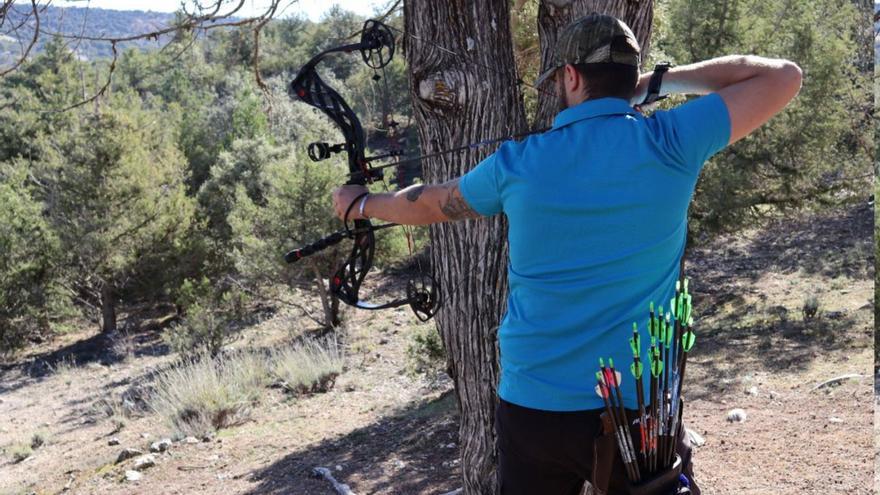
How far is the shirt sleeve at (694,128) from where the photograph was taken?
1912mm

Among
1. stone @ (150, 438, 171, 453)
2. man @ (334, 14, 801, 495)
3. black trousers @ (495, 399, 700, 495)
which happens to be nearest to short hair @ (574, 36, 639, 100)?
man @ (334, 14, 801, 495)

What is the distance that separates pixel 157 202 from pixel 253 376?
10072 mm

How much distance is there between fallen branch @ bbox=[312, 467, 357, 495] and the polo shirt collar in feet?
12.8

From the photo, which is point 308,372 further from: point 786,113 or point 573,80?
point 573,80

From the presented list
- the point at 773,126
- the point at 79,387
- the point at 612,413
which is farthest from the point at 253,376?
the point at 612,413

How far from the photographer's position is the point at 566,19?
323 cm

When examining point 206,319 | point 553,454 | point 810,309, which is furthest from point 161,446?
point 206,319

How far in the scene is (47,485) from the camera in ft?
25.3

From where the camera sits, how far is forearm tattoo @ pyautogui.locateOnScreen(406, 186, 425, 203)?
2.26 m

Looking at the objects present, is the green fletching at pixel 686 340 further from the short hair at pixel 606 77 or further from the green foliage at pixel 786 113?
the green foliage at pixel 786 113

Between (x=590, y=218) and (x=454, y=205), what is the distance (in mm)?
403

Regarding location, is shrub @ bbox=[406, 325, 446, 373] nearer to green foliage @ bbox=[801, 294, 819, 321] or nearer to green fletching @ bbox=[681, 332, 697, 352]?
green foliage @ bbox=[801, 294, 819, 321]

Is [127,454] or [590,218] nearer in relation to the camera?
[590,218]

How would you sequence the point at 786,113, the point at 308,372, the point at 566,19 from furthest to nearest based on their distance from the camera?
the point at 786,113
the point at 308,372
the point at 566,19
